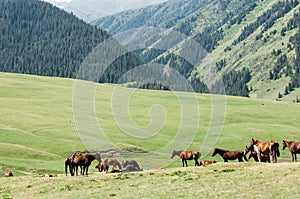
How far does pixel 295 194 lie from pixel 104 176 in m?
16.2

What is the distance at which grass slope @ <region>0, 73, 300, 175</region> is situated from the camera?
231ft

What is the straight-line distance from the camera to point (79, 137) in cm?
8712

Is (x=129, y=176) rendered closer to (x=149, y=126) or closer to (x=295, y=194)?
(x=295, y=194)

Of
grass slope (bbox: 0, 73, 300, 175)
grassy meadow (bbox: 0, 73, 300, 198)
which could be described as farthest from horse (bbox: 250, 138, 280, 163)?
grass slope (bbox: 0, 73, 300, 175)

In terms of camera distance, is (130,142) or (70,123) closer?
(130,142)

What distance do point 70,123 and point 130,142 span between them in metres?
19.6

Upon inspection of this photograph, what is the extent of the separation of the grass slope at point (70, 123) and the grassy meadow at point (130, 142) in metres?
0.14

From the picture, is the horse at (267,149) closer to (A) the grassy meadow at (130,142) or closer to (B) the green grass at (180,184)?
(A) the grassy meadow at (130,142)

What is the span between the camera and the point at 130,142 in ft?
279

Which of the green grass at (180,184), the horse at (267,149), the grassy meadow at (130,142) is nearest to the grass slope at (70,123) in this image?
the grassy meadow at (130,142)

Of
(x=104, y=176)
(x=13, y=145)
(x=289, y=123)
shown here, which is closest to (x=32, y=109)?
(x=13, y=145)

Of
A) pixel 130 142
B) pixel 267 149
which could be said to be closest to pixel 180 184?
pixel 267 149

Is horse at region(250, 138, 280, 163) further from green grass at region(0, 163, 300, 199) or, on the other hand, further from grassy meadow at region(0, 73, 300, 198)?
green grass at region(0, 163, 300, 199)

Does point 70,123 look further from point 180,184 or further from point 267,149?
point 180,184
